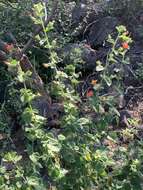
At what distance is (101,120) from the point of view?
311 cm

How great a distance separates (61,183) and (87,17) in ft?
6.95

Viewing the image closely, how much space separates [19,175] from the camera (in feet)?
9.23

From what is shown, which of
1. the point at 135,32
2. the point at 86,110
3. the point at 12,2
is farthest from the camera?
the point at 12,2

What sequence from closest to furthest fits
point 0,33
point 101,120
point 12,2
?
point 101,120, point 0,33, point 12,2

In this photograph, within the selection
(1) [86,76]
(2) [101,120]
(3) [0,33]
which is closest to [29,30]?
(3) [0,33]

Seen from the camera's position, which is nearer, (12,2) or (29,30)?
(29,30)

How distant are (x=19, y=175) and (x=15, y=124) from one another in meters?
1.33

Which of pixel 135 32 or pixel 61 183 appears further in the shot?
pixel 135 32

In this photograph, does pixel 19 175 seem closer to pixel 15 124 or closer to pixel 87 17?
pixel 15 124

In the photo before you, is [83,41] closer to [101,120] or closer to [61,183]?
[101,120]

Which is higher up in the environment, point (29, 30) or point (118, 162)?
point (29, 30)

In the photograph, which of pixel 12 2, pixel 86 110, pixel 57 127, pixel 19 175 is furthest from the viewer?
pixel 12 2

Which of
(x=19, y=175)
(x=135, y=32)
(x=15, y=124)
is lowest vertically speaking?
(x=15, y=124)

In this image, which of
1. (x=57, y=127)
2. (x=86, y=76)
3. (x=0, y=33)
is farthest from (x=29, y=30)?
(x=57, y=127)
